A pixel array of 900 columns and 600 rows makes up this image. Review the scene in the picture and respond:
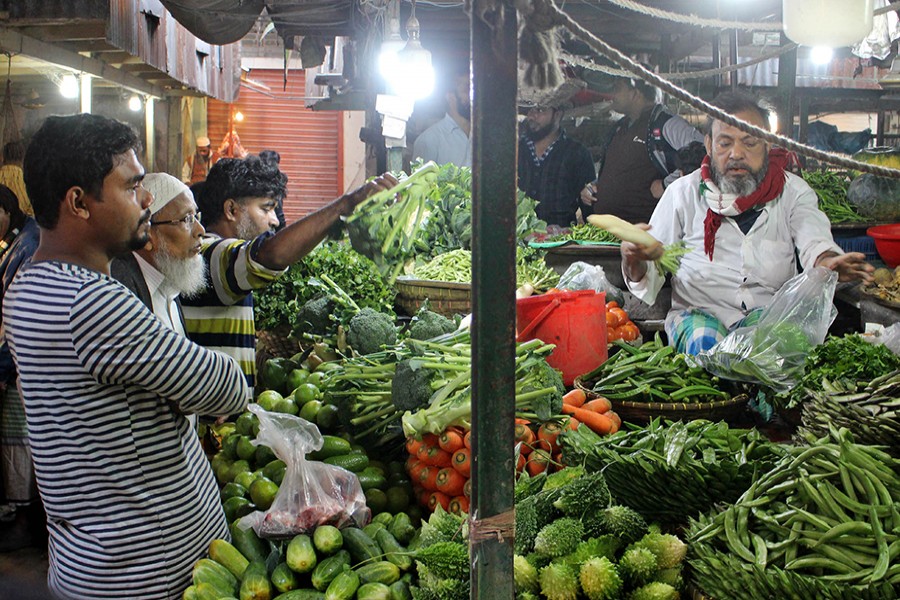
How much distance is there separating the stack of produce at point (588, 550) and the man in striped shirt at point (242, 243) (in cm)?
164

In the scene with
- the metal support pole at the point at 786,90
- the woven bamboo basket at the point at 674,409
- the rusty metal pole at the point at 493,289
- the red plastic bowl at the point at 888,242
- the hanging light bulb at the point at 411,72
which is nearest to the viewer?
the rusty metal pole at the point at 493,289

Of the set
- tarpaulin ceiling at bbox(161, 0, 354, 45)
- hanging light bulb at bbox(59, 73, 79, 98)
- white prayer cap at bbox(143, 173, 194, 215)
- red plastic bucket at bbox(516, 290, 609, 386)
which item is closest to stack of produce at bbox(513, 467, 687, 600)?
red plastic bucket at bbox(516, 290, 609, 386)

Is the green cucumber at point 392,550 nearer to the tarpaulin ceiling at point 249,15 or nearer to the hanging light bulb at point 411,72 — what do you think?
the hanging light bulb at point 411,72

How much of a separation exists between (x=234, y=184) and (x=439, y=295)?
131cm

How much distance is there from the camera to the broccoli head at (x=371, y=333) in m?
3.90

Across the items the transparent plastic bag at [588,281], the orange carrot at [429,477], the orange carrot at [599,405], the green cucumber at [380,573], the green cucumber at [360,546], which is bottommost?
the green cucumber at [380,573]

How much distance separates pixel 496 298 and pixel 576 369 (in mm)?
2179

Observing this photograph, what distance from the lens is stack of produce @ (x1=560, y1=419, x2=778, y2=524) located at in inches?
95.0

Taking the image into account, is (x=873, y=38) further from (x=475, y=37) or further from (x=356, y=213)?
(x=475, y=37)

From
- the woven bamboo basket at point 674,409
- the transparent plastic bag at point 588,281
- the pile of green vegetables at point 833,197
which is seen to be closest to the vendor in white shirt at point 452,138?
the transparent plastic bag at point 588,281

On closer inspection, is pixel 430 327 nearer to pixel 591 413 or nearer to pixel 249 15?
pixel 591 413

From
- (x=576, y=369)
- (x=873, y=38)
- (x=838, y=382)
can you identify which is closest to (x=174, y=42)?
(x=873, y=38)

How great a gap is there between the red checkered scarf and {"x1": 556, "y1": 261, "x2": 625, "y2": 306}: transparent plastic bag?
2.09 feet

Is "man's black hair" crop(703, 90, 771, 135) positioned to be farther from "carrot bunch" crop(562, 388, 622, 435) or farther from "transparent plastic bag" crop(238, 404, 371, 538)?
"transparent plastic bag" crop(238, 404, 371, 538)
